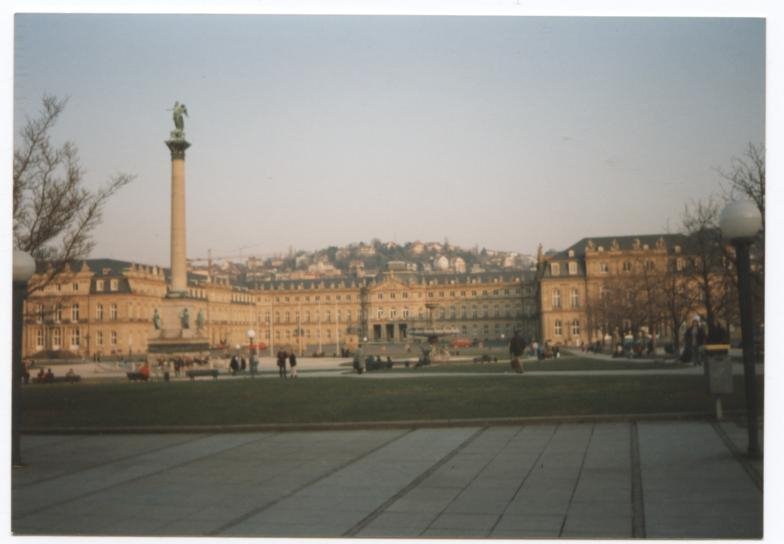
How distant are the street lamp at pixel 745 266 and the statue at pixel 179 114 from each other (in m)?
7.47

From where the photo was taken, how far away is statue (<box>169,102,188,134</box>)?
11320 millimetres

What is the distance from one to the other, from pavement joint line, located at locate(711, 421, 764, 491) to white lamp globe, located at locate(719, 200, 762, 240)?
8.69 feet

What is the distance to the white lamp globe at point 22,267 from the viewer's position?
10.2 m

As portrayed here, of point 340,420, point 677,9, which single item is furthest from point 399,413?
point 677,9

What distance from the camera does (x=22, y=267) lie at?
405 inches

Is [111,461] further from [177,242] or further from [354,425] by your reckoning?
[177,242]

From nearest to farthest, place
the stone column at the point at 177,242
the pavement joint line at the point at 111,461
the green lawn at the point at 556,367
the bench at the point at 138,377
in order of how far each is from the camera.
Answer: the pavement joint line at the point at 111,461, the bench at the point at 138,377, the green lawn at the point at 556,367, the stone column at the point at 177,242

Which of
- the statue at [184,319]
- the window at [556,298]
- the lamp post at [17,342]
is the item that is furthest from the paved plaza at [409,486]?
the window at [556,298]

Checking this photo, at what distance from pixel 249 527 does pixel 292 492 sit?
100 centimetres

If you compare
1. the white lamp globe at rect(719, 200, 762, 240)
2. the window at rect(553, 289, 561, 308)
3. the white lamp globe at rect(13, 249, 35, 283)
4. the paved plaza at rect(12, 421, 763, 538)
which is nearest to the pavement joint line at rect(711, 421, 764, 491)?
the paved plaza at rect(12, 421, 763, 538)

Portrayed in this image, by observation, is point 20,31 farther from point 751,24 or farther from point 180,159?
point 180,159

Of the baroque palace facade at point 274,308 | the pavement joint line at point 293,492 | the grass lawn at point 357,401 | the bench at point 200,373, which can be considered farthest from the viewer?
the bench at point 200,373

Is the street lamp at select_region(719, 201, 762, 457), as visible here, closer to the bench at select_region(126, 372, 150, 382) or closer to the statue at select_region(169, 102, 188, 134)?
the statue at select_region(169, 102, 188, 134)

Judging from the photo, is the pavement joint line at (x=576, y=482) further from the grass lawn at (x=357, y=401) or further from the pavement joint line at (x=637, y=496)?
the grass lawn at (x=357, y=401)
